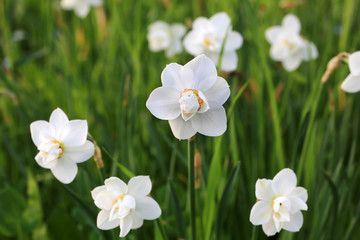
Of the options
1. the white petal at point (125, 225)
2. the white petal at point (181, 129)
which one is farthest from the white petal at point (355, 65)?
the white petal at point (125, 225)

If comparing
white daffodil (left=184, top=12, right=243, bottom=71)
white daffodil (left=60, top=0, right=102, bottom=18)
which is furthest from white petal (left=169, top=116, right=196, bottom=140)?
white daffodil (left=60, top=0, right=102, bottom=18)

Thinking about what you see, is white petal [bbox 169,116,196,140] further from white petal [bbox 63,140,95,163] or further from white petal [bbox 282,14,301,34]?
white petal [bbox 282,14,301,34]

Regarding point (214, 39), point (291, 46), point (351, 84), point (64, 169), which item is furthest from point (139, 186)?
point (291, 46)

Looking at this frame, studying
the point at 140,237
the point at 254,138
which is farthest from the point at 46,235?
the point at 254,138

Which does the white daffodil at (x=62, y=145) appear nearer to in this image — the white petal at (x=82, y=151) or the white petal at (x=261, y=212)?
the white petal at (x=82, y=151)

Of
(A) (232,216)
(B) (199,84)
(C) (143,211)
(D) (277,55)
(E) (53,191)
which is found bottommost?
(E) (53,191)

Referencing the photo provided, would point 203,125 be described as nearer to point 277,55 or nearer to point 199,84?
point 199,84

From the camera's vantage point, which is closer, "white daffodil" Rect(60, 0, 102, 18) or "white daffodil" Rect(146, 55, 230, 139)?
"white daffodil" Rect(146, 55, 230, 139)
